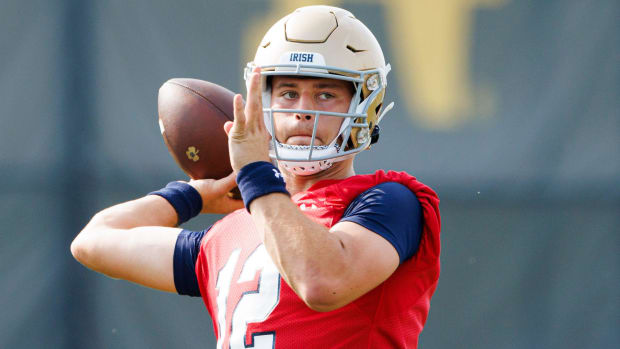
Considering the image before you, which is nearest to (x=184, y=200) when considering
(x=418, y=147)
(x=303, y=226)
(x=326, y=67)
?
(x=326, y=67)

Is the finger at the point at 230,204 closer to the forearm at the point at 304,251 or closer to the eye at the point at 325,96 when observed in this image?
the eye at the point at 325,96

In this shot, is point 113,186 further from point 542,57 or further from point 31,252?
point 542,57

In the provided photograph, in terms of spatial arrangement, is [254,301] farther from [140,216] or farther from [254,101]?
[140,216]

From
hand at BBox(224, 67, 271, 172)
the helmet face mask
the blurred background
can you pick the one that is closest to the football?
the helmet face mask

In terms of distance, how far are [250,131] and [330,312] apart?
0.52 meters

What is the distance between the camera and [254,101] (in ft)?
6.35

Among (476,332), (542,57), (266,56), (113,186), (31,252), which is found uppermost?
(266,56)

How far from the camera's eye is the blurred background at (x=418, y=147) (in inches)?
160

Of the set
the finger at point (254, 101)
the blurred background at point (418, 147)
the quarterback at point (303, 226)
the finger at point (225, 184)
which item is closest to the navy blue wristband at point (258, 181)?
the quarterback at point (303, 226)

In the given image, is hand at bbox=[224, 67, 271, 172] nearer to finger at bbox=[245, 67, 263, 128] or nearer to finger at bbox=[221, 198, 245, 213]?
finger at bbox=[245, 67, 263, 128]

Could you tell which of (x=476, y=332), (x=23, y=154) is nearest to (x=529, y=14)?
(x=476, y=332)

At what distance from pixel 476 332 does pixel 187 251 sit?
2156 mm

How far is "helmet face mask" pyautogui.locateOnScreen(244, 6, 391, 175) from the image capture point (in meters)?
2.26

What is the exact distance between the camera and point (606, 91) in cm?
409
